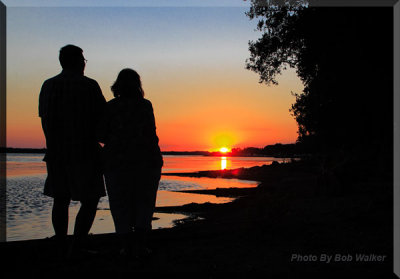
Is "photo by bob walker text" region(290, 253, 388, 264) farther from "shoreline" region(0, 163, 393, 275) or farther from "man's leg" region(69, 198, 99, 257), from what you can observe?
"man's leg" region(69, 198, 99, 257)

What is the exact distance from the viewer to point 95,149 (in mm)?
5078

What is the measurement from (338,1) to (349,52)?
1299 mm

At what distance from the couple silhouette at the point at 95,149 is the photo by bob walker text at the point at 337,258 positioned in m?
2.20

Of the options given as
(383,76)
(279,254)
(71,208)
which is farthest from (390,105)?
(71,208)

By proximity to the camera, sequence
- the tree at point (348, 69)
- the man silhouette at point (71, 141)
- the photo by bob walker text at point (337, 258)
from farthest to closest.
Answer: the tree at point (348, 69)
the photo by bob walker text at point (337, 258)
the man silhouette at point (71, 141)

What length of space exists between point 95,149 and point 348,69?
23.2 feet

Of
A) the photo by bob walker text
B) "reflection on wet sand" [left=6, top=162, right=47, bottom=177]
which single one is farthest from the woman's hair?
"reflection on wet sand" [left=6, top=162, right=47, bottom=177]

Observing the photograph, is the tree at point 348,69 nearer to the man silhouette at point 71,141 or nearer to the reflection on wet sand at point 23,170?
the man silhouette at point 71,141

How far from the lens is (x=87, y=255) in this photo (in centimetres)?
516

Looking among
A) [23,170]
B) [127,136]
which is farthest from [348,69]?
[23,170]

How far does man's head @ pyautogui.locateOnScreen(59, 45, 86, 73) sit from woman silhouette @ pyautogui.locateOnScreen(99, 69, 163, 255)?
22.0 inches

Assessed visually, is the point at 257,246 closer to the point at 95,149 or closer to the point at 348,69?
the point at 95,149

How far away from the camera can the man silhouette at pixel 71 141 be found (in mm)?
4914

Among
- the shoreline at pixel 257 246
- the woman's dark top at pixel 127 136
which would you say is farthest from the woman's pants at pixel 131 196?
the shoreline at pixel 257 246
